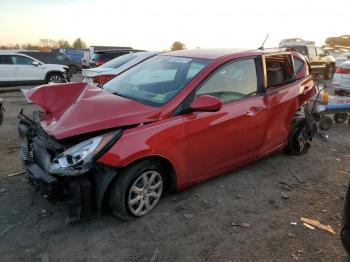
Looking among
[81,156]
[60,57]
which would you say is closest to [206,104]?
[81,156]

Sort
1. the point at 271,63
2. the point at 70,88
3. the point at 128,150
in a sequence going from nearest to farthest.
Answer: the point at 128,150 → the point at 70,88 → the point at 271,63

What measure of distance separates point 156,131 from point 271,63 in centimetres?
237

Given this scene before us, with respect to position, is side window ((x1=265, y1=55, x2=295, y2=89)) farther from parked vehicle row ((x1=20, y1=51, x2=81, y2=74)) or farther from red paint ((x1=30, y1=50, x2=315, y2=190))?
parked vehicle row ((x1=20, y1=51, x2=81, y2=74))

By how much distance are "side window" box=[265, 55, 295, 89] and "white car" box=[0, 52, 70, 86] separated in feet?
45.6

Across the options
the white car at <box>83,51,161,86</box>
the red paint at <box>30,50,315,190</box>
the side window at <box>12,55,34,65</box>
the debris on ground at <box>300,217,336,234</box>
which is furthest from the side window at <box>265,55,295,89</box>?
the side window at <box>12,55,34,65</box>

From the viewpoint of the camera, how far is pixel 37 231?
3820 millimetres

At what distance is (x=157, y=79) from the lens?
4.75 metres

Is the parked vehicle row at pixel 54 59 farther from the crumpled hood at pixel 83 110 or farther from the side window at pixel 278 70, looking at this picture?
the crumpled hood at pixel 83 110

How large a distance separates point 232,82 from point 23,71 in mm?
14310

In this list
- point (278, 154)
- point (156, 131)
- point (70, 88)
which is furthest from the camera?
point (278, 154)

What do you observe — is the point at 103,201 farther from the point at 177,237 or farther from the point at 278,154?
the point at 278,154

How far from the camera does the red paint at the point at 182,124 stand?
12.5 ft

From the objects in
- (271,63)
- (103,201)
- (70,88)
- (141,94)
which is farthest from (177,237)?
(271,63)

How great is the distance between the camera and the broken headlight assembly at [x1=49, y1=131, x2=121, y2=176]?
11.6ft
